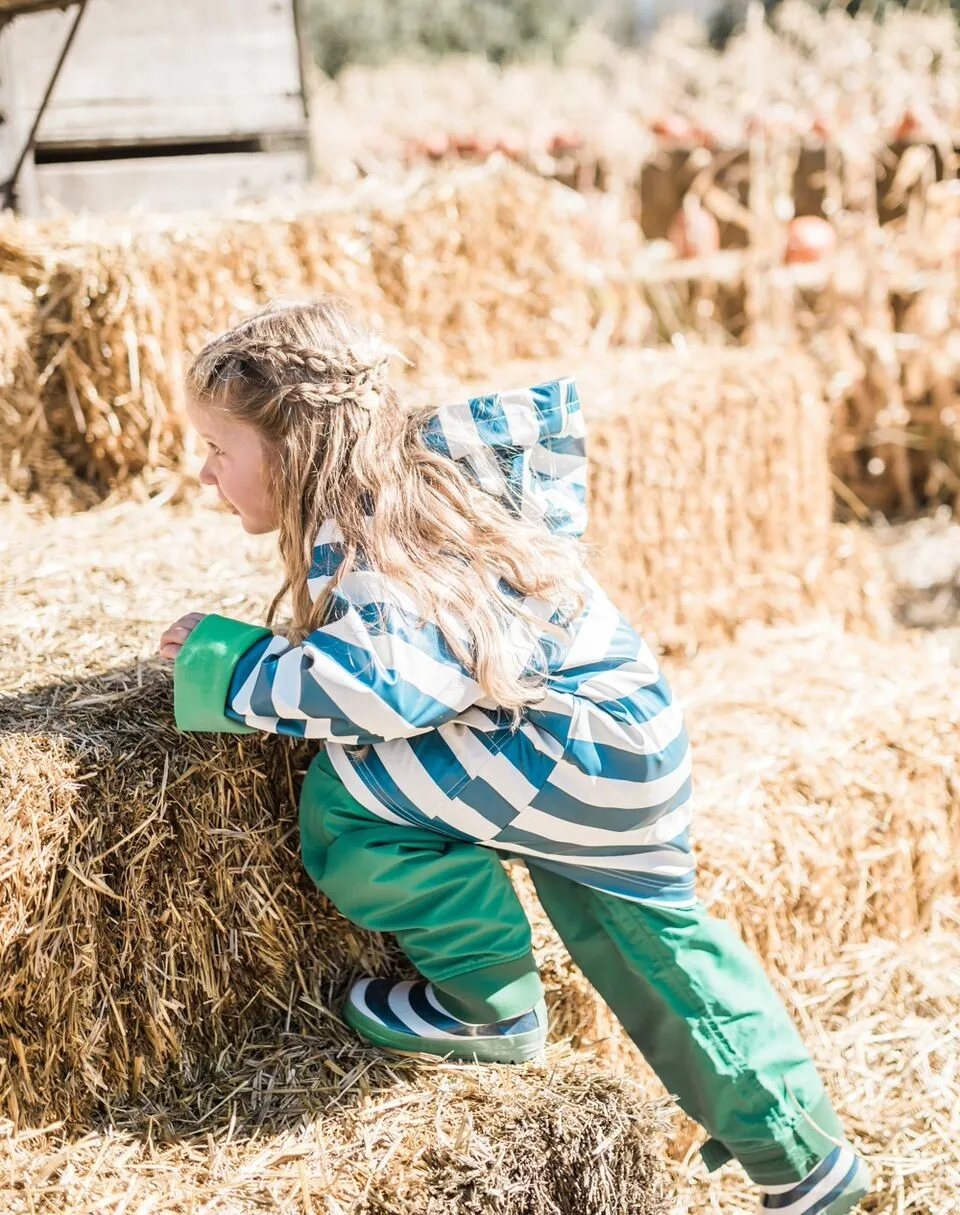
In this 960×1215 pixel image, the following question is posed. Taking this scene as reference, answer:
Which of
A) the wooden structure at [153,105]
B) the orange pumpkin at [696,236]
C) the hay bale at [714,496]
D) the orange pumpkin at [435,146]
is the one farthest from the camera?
the orange pumpkin at [435,146]

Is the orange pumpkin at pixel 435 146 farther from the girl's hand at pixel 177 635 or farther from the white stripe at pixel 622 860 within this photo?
the white stripe at pixel 622 860

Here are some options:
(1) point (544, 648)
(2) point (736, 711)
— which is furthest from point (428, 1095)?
(2) point (736, 711)

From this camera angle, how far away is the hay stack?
297 centimetres

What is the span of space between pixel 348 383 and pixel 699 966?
0.97 metres

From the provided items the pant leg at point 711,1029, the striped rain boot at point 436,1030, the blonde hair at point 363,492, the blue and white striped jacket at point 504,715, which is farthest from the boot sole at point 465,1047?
the blonde hair at point 363,492

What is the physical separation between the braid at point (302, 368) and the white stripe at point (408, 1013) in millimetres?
882

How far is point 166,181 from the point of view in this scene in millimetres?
3701

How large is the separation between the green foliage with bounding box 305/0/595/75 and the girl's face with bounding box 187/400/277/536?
14026 millimetres

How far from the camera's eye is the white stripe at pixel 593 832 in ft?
5.97

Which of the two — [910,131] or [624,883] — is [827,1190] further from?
[910,131]

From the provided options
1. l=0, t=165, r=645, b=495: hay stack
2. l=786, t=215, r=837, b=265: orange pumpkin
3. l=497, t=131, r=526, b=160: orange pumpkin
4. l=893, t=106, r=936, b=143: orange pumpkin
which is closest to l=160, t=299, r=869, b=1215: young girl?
l=0, t=165, r=645, b=495: hay stack

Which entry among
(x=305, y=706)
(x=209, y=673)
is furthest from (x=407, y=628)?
(x=209, y=673)

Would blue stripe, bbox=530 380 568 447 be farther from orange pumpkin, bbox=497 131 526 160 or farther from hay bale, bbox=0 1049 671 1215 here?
orange pumpkin, bbox=497 131 526 160

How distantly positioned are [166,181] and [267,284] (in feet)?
2.57
